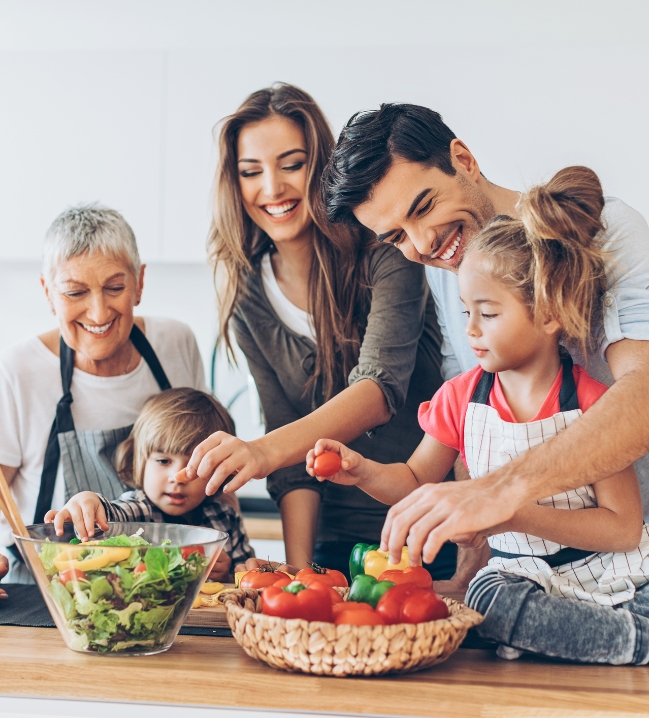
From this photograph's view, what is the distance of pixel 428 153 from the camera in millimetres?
1325

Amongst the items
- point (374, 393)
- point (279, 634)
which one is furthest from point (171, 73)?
point (279, 634)

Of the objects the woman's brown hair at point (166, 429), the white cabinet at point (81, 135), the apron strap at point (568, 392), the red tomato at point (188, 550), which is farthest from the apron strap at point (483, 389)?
the white cabinet at point (81, 135)

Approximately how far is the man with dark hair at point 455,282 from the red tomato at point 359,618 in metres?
0.07

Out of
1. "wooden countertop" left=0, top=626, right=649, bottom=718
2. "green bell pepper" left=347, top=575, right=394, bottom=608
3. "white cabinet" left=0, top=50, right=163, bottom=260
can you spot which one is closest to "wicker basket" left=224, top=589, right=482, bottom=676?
"wooden countertop" left=0, top=626, right=649, bottom=718

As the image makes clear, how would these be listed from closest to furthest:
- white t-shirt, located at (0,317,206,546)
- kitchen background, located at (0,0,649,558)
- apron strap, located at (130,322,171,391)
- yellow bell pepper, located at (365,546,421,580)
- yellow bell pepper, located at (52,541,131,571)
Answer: yellow bell pepper, located at (52,541,131,571)
yellow bell pepper, located at (365,546,421,580)
white t-shirt, located at (0,317,206,546)
apron strap, located at (130,322,171,391)
kitchen background, located at (0,0,649,558)

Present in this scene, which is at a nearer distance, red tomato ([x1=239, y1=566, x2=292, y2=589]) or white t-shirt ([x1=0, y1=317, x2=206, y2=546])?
red tomato ([x1=239, y1=566, x2=292, y2=589])

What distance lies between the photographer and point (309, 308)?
1697 millimetres

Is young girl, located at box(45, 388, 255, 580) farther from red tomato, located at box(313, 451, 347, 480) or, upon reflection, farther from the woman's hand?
red tomato, located at box(313, 451, 347, 480)

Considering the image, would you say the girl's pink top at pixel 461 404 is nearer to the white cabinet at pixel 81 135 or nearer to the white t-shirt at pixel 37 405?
the white t-shirt at pixel 37 405

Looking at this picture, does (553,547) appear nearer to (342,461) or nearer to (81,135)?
(342,461)

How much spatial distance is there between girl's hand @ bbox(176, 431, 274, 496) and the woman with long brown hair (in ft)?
1.00

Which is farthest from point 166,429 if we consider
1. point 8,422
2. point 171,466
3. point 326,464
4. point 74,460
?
point 326,464

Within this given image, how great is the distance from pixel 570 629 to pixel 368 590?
0.24m

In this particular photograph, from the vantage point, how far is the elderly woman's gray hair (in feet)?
5.38
